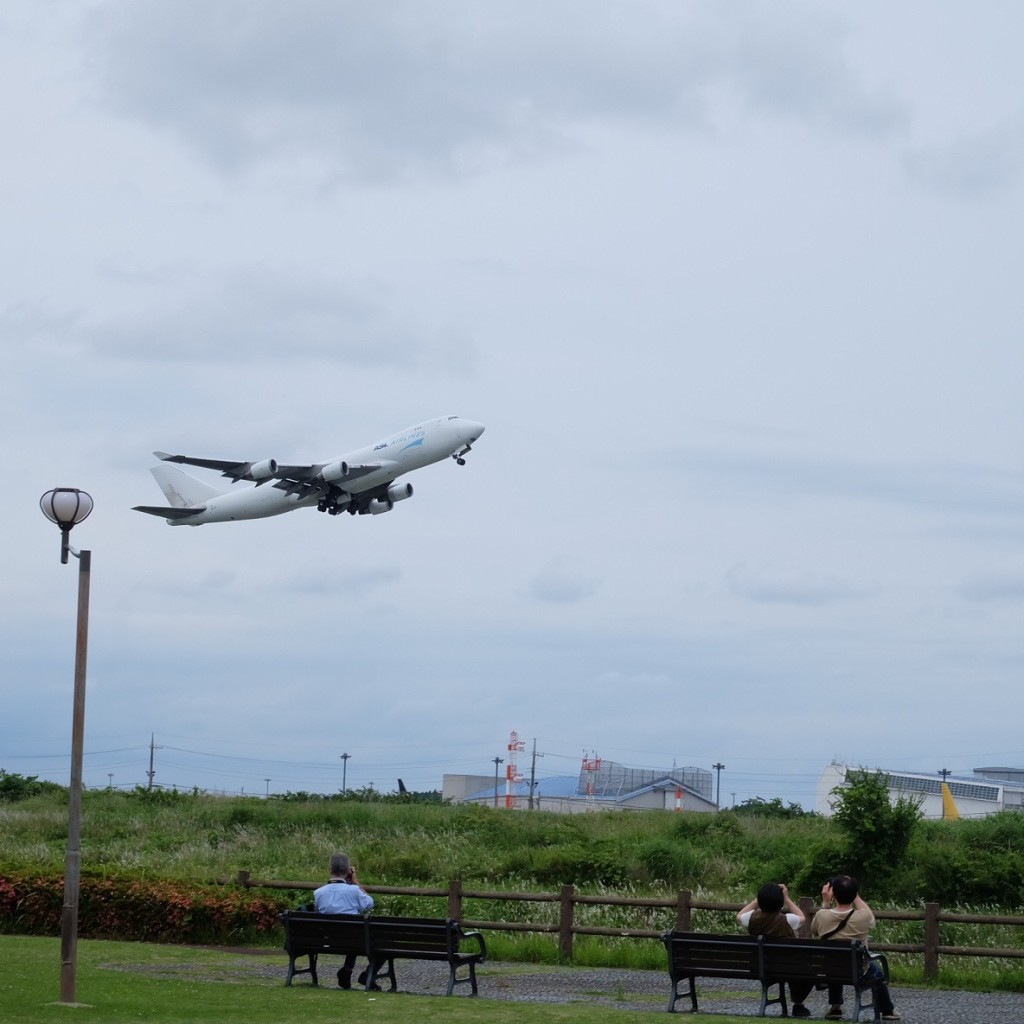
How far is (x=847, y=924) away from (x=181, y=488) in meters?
50.0

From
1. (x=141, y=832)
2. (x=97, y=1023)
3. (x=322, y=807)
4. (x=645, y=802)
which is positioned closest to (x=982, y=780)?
(x=645, y=802)

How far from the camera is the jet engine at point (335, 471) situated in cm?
4404

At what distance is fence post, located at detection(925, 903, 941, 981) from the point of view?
1490cm

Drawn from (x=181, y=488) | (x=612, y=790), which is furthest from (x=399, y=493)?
(x=612, y=790)

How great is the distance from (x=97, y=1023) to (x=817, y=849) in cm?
1678

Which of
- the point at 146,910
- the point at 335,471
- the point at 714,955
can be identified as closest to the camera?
the point at 714,955

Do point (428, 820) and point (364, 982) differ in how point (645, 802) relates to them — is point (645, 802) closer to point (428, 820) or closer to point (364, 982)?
point (428, 820)

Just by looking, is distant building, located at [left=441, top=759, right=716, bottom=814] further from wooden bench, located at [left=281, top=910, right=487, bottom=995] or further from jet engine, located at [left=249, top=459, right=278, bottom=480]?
wooden bench, located at [left=281, top=910, right=487, bottom=995]

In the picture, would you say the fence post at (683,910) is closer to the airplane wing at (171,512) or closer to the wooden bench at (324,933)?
the wooden bench at (324,933)

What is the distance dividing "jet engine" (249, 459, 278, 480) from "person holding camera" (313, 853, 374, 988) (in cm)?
3217

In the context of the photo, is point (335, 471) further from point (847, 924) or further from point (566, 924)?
point (847, 924)

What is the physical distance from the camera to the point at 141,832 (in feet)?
124

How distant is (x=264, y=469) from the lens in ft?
148

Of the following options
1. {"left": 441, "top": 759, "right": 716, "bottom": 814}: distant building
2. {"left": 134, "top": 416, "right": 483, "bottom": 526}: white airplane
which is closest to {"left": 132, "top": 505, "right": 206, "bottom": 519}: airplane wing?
{"left": 134, "top": 416, "right": 483, "bottom": 526}: white airplane
